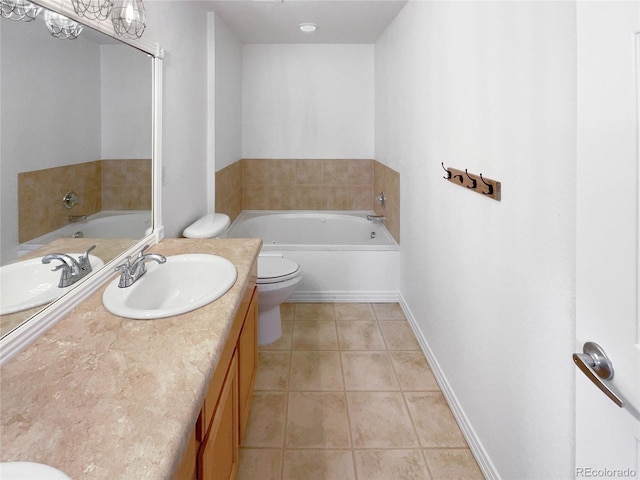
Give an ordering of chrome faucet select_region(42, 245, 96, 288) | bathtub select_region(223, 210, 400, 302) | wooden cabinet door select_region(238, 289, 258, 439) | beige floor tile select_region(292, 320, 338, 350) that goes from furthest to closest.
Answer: bathtub select_region(223, 210, 400, 302)
beige floor tile select_region(292, 320, 338, 350)
wooden cabinet door select_region(238, 289, 258, 439)
chrome faucet select_region(42, 245, 96, 288)

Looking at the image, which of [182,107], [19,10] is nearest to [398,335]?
[182,107]

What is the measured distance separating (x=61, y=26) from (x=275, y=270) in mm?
1779

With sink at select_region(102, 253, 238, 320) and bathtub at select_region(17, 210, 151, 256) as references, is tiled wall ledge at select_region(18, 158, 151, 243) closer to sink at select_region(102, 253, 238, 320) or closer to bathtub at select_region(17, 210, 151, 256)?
bathtub at select_region(17, 210, 151, 256)

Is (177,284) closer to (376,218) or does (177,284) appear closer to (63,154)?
(63,154)

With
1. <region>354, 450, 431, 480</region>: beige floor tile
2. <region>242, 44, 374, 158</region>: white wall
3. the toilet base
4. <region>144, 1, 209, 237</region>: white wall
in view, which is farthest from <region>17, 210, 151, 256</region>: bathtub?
<region>242, 44, 374, 158</region>: white wall

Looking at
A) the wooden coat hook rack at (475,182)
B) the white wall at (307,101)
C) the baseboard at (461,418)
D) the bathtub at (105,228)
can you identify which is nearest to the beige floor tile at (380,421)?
the baseboard at (461,418)

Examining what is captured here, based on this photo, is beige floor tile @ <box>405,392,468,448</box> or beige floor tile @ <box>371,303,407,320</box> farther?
beige floor tile @ <box>371,303,407,320</box>

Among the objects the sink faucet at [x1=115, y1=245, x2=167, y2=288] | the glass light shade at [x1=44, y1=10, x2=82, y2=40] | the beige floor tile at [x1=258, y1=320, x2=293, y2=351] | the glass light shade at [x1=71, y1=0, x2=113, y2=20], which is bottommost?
the beige floor tile at [x1=258, y1=320, x2=293, y2=351]

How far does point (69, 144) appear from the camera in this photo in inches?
50.5

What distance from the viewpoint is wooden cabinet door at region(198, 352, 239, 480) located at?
3.31ft

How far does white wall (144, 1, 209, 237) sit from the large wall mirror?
1.10ft

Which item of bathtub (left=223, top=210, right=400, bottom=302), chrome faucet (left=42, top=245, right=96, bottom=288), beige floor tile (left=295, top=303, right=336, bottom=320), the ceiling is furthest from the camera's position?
bathtub (left=223, top=210, right=400, bottom=302)

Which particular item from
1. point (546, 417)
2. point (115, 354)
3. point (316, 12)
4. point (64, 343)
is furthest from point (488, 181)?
point (316, 12)

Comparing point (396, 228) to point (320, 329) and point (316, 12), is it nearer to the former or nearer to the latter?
point (320, 329)
